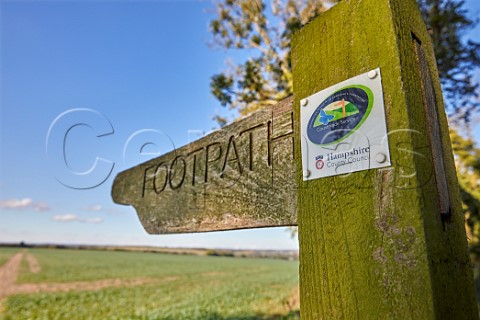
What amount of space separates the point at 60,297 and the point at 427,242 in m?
14.5

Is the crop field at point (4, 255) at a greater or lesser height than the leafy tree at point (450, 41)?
lesser

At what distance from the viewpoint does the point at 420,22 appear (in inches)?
26.0

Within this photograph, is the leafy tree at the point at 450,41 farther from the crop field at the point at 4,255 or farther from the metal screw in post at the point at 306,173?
the crop field at the point at 4,255

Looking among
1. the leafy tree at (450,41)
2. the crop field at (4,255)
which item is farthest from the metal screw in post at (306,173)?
the crop field at (4,255)

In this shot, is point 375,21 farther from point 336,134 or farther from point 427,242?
point 427,242

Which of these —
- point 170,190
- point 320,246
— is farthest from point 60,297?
point 320,246

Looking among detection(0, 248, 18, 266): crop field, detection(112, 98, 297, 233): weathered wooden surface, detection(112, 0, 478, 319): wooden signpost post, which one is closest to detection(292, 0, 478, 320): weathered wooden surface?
detection(112, 0, 478, 319): wooden signpost post

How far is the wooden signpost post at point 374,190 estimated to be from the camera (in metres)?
0.46

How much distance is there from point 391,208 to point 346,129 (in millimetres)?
179

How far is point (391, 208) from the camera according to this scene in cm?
49

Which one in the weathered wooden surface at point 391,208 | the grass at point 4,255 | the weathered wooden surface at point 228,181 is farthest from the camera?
the grass at point 4,255

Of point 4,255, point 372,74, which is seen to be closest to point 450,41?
point 372,74

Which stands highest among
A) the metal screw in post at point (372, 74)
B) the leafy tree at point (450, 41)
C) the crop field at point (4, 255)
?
the leafy tree at point (450, 41)

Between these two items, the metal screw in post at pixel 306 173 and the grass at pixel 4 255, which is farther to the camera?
the grass at pixel 4 255
